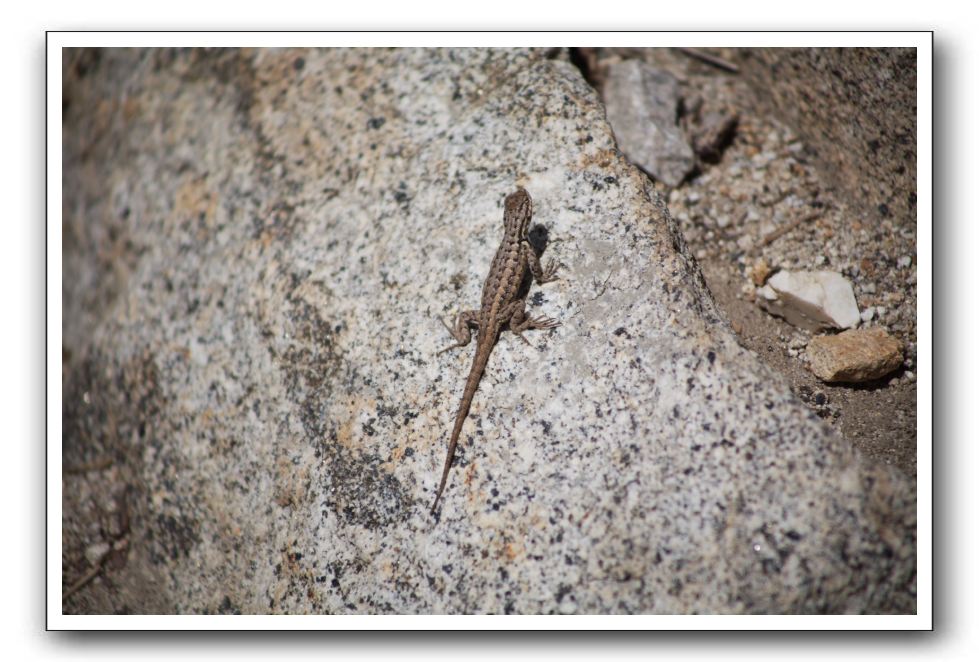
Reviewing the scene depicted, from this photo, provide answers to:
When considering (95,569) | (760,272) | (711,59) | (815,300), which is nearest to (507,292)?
(760,272)

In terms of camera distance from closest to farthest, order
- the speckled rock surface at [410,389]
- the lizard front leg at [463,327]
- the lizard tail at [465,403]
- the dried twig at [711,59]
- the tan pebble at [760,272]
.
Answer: the speckled rock surface at [410,389], the lizard tail at [465,403], the lizard front leg at [463,327], the tan pebble at [760,272], the dried twig at [711,59]

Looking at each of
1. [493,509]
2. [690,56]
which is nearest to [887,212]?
[690,56]

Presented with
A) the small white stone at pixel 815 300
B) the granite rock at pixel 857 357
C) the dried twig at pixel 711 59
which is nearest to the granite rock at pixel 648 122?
the dried twig at pixel 711 59

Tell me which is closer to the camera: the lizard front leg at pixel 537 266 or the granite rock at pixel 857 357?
the lizard front leg at pixel 537 266

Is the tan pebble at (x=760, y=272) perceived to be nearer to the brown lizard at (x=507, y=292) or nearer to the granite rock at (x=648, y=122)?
the granite rock at (x=648, y=122)

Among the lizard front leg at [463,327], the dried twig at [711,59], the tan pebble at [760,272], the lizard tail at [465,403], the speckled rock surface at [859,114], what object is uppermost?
the dried twig at [711,59]

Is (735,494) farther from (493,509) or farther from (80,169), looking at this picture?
(80,169)

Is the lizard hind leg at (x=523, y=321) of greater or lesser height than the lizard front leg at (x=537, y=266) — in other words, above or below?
below
